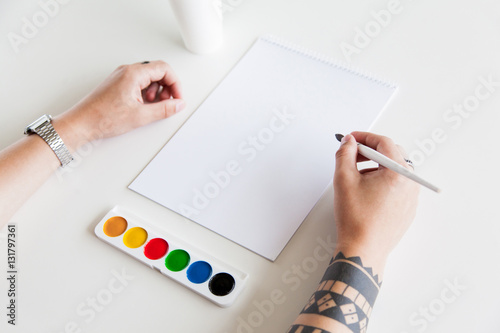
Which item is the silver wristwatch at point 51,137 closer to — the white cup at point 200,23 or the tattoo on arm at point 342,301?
the white cup at point 200,23

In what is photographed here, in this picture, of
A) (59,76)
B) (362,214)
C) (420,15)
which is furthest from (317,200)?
(59,76)

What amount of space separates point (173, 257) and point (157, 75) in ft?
1.19

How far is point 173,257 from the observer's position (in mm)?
652

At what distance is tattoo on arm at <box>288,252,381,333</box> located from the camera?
21.6 inches

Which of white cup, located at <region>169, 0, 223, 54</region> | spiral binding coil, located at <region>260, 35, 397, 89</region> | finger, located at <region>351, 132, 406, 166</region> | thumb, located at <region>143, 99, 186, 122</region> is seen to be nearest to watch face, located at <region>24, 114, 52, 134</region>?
thumb, located at <region>143, 99, 186, 122</region>

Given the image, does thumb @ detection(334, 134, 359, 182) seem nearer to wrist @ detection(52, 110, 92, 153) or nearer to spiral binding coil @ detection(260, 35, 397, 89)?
spiral binding coil @ detection(260, 35, 397, 89)

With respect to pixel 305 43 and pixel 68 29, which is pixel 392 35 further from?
pixel 68 29

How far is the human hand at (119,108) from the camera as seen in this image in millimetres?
772

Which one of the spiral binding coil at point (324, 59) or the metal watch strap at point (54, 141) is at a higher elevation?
the spiral binding coil at point (324, 59)

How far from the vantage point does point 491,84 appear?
77 centimetres

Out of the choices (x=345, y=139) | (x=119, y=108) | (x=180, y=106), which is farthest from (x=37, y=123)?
(x=345, y=139)

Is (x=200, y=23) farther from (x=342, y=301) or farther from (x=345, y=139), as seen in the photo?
(x=342, y=301)

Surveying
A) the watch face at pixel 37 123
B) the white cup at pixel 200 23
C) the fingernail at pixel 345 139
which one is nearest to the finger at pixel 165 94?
the white cup at pixel 200 23

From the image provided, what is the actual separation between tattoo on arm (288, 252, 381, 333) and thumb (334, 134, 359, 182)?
129 mm
